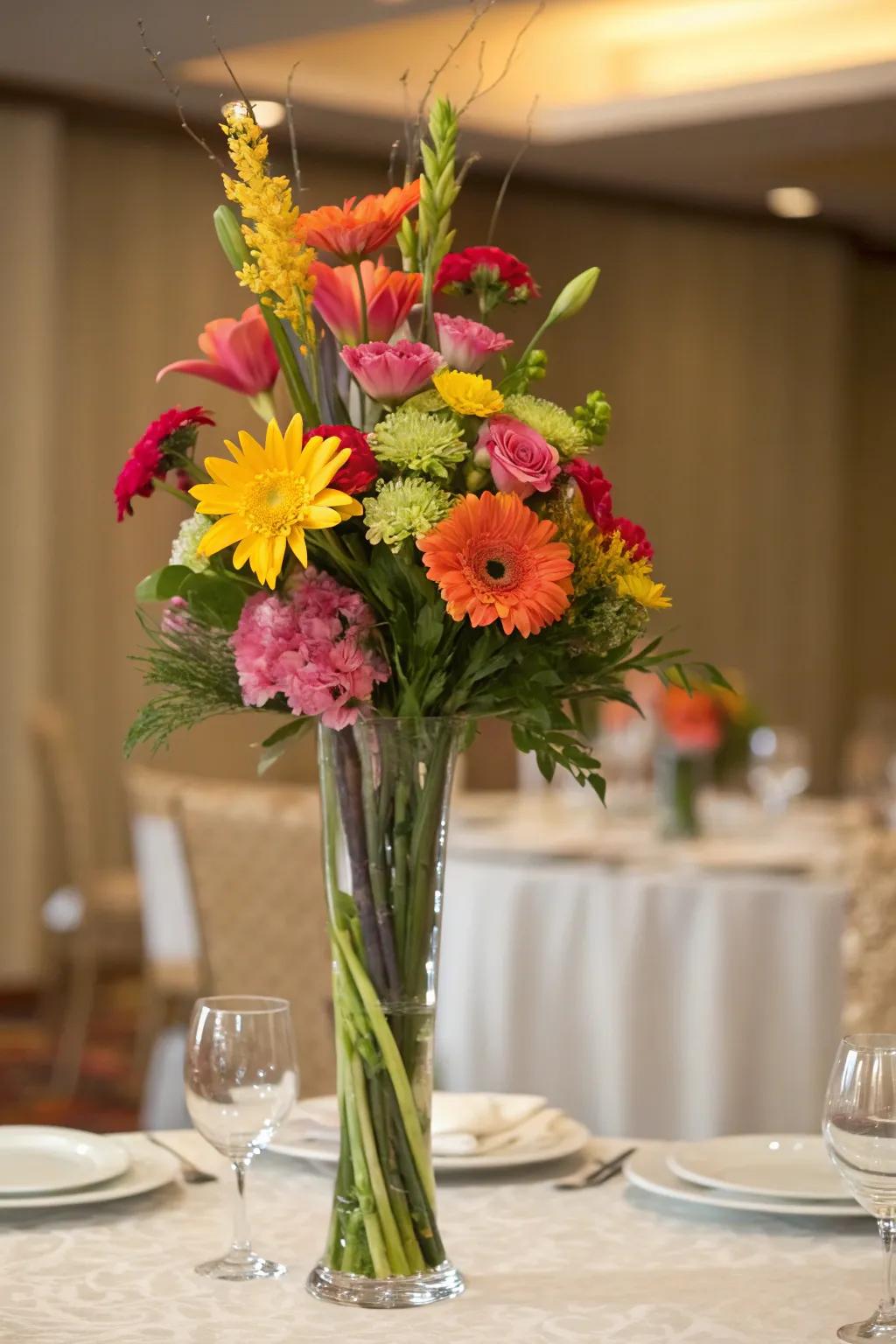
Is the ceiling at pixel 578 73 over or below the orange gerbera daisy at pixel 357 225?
over

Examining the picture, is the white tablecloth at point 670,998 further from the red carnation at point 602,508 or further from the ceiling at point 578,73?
the ceiling at point 578,73

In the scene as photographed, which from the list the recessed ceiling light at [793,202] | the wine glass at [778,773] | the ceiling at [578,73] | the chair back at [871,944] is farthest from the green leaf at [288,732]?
the recessed ceiling light at [793,202]

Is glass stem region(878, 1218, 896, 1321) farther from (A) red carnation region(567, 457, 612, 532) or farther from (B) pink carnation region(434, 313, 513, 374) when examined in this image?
(B) pink carnation region(434, 313, 513, 374)

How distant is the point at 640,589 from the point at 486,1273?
55 centimetres

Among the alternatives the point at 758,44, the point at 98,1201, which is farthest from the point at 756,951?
the point at 758,44

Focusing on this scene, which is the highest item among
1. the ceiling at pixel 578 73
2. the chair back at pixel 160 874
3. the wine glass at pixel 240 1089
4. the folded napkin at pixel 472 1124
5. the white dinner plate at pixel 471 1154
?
the ceiling at pixel 578 73

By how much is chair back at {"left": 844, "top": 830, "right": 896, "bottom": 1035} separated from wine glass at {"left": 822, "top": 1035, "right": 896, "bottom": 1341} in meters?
1.80

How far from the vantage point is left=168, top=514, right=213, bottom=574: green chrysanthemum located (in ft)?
4.69

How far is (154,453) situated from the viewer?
4.73 feet

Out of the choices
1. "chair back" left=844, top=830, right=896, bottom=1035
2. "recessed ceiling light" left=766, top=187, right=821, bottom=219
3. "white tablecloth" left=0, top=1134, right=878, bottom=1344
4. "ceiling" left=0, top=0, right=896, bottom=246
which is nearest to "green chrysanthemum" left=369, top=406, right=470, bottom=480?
"white tablecloth" left=0, top=1134, right=878, bottom=1344

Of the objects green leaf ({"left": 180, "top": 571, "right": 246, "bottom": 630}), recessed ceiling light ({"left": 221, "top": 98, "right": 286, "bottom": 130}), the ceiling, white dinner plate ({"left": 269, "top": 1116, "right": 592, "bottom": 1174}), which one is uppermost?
the ceiling

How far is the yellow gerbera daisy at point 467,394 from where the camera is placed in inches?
53.7

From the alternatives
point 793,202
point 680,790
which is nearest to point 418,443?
point 680,790

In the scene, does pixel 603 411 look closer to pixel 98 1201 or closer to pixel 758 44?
pixel 98 1201
